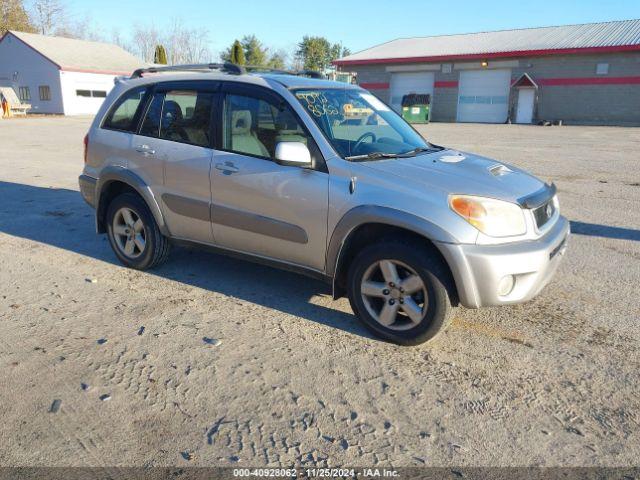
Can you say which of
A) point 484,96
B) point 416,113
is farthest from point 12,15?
point 484,96

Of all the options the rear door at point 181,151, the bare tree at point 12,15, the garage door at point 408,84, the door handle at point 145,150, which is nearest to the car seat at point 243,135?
the rear door at point 181,151

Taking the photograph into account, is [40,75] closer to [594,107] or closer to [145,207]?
[594,107]

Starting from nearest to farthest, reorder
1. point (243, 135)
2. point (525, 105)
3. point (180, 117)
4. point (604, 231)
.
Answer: point (243, 135) → point (180, 117) → point (604, 231) → point (525, 105)

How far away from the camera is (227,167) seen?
4.37 m

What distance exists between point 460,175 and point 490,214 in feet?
1.47

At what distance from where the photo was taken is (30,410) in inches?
118

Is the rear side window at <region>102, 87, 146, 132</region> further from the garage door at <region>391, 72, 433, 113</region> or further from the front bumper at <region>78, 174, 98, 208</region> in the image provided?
the garage door at <region>391, 72, 433, 113</region>

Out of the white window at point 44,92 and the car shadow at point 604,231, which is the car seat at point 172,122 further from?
the white window at point 44,92

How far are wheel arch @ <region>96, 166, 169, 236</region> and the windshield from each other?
5.68 feet

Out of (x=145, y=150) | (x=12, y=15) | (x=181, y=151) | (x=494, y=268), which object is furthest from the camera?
(x=12, y=15)

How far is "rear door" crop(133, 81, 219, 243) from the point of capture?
15.0 feet

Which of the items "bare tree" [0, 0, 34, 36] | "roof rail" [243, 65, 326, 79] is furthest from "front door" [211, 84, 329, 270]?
"bare tree" [0, 0, 34, 36]

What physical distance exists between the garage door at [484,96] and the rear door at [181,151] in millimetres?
34879

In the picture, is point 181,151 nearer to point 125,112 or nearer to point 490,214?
point 125,112
